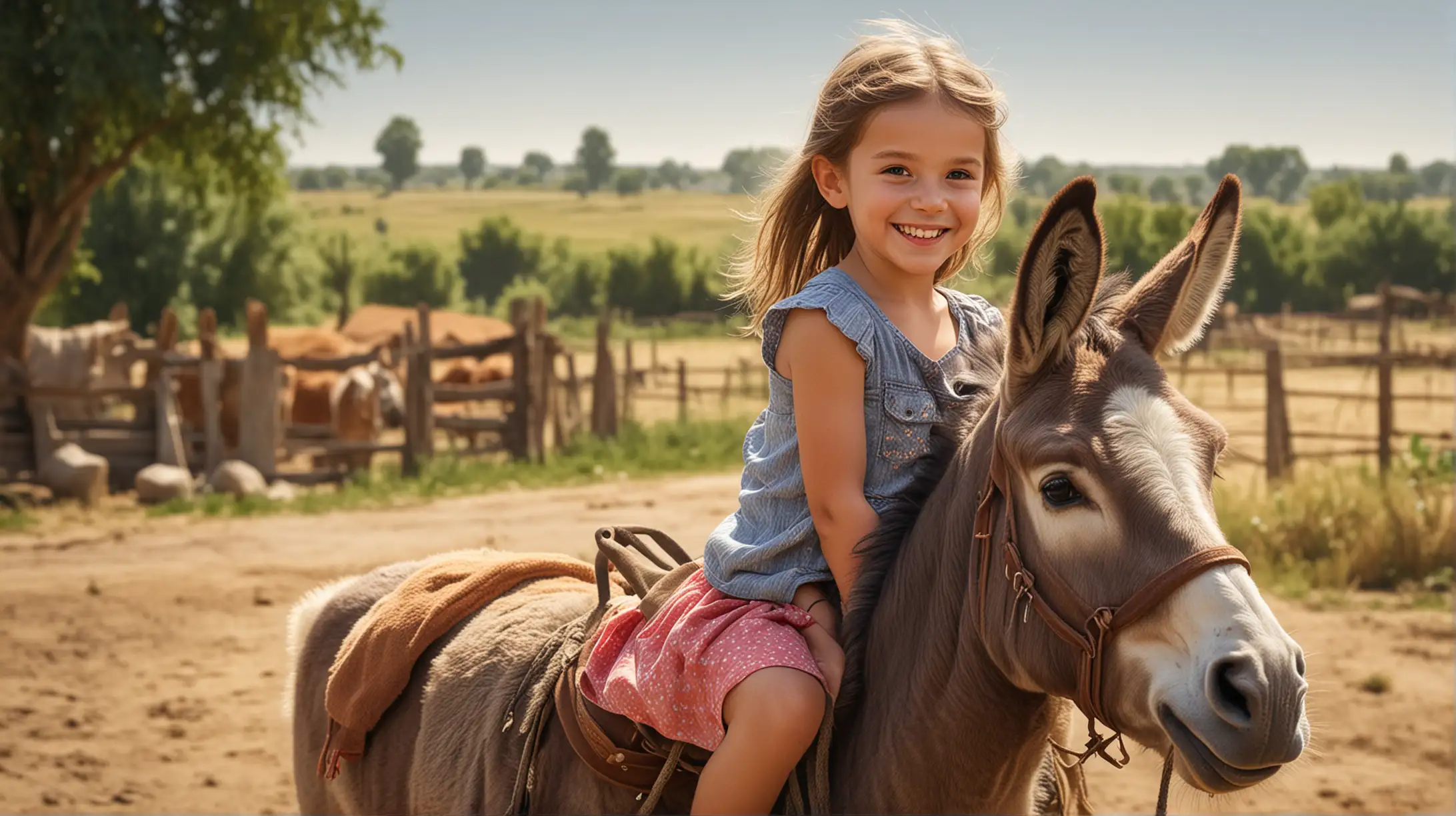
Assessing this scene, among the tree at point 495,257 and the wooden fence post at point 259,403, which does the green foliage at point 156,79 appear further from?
the tree at point 495,257

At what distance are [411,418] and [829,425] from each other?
47.9 ft

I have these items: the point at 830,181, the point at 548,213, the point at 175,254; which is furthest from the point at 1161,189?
the point at 830,181

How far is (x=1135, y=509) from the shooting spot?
1718 millimetres

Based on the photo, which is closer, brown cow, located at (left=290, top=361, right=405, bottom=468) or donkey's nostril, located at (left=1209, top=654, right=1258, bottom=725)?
donkey's nostril, located at (left=1209, top=654, right=1258, bottom=725)

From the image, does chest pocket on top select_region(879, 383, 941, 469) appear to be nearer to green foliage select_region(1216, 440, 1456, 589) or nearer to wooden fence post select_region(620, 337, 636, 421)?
green foliage select_region(1216, 440, 1456, 589)

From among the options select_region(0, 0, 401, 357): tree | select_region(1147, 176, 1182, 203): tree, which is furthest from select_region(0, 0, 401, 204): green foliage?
select_region(1147, 176, 1182, 203): tree

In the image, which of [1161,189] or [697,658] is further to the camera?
[1161,189]

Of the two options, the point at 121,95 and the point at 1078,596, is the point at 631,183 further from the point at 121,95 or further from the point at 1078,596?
the point at 1078,596

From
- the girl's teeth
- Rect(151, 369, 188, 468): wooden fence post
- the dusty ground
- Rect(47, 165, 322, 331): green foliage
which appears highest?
Rect(47, 165, 322, 331): green foliage

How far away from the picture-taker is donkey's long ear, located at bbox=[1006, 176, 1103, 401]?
1816mm

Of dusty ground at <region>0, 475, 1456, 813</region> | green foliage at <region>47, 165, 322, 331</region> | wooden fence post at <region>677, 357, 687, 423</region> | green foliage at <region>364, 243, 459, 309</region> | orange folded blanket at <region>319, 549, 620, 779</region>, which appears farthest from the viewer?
green foliage at <region>364, 243, 459, 309</region>

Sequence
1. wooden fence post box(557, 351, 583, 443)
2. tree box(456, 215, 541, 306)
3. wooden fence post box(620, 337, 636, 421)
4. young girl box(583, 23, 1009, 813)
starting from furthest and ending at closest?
tree box(456, 215, 541, 306)
wooden fence post box(620, 337, 636, 421)
wooden fence post box(557, 351, 583, 443)
young girl box(583, 23, 1009, 813)

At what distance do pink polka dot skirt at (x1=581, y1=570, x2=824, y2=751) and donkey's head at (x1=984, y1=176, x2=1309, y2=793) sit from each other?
1.34 ft

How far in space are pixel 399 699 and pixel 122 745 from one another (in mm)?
4290
